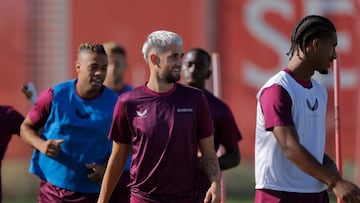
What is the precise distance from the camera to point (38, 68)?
2138 centimetres

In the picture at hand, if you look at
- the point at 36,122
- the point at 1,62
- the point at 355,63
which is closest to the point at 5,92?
the point at 1,62

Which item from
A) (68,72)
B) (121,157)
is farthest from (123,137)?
(68,72)

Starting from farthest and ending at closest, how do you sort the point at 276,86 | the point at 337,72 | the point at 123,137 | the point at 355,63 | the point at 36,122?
1. the point at 355,63
2. the point at 36,122
3. the point at 337,72
4. the point at 123,137
5. the point at 276,86

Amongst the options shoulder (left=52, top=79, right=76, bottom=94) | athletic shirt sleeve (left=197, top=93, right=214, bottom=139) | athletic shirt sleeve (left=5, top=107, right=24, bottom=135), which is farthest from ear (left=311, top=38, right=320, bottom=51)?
athletic shirt sleeve (left=5, top=107, right=24, bottom=135)

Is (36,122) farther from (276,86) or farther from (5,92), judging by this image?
(5,92)

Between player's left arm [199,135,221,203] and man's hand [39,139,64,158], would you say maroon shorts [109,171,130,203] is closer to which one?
man's hand [39,139,64,158]

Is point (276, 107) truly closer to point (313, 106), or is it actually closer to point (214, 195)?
point (313, 106)

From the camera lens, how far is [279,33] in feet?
69.2

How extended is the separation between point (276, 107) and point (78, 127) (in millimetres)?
2817

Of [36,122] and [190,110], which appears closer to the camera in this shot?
[190,110]

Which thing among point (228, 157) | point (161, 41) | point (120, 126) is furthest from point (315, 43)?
point (228, 157)

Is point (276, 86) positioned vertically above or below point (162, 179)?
above

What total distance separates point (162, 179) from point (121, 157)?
14.8 inches

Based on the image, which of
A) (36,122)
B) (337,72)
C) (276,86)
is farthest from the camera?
(36,122)
